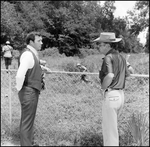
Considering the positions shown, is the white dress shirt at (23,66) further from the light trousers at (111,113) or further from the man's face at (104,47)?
the light trousers at (111,113)

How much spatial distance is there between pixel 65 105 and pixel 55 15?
31.0 meters

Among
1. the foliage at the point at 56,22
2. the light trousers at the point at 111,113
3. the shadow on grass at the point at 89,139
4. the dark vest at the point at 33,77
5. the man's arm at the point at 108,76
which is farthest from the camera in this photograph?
the foliage at the point at 56,22

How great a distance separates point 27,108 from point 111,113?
108cm

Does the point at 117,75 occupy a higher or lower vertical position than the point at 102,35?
lower

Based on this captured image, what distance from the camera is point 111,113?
10.5 ft

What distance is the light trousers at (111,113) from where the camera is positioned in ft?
10.4

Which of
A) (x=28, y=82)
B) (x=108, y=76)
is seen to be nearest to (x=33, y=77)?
(x=28, y=82)

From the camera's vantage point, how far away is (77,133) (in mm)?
4203

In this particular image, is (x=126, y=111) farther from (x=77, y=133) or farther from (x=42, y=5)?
(x=42, y=5)

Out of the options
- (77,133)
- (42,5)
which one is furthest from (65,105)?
(42,5)

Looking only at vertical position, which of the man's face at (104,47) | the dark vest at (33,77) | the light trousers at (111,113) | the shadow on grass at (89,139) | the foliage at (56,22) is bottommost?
the shadow on grass at (89,139)

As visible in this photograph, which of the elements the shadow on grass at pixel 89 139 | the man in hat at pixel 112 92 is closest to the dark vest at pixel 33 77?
the man in hat at pixel 112 92

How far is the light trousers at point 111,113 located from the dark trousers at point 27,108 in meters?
0.92

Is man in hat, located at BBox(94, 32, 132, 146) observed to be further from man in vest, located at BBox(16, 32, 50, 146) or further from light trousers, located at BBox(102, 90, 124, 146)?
man in vest, located at BBox(16, 32, 50, 146)
